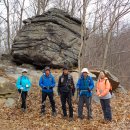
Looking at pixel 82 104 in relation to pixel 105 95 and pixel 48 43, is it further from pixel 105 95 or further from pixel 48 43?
pixel 48 43

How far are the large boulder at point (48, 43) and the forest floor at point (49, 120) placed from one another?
13.7 feet

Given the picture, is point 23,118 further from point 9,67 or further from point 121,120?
point 9,67

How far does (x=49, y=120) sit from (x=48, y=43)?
7.88m

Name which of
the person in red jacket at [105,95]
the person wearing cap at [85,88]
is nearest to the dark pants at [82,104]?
the person wearing cap at [85,88]

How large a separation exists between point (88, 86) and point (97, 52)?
704 inches

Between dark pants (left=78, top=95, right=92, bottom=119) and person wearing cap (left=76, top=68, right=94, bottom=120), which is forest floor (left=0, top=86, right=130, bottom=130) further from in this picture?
person wearing cap (left=76, top=68, right=94, bottom=120)

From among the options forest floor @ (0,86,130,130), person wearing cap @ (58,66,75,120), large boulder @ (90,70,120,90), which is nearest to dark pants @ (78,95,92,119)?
forest floor @ (0,86,130,130)

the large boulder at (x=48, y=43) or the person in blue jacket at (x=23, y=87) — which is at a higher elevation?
the large boulder at (x=48, y=43)

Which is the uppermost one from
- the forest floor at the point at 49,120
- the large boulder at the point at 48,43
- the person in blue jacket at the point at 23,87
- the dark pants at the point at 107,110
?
the large boulder at the point at 48,43

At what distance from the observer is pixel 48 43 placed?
17578mm

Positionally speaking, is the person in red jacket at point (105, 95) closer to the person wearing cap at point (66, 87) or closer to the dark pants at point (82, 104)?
the dark pants at point (82, 104)

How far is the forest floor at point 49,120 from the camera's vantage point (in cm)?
973

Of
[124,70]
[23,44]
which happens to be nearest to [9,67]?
[23,44]

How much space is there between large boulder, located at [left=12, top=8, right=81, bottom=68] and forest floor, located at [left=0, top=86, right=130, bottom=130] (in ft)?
13.7
